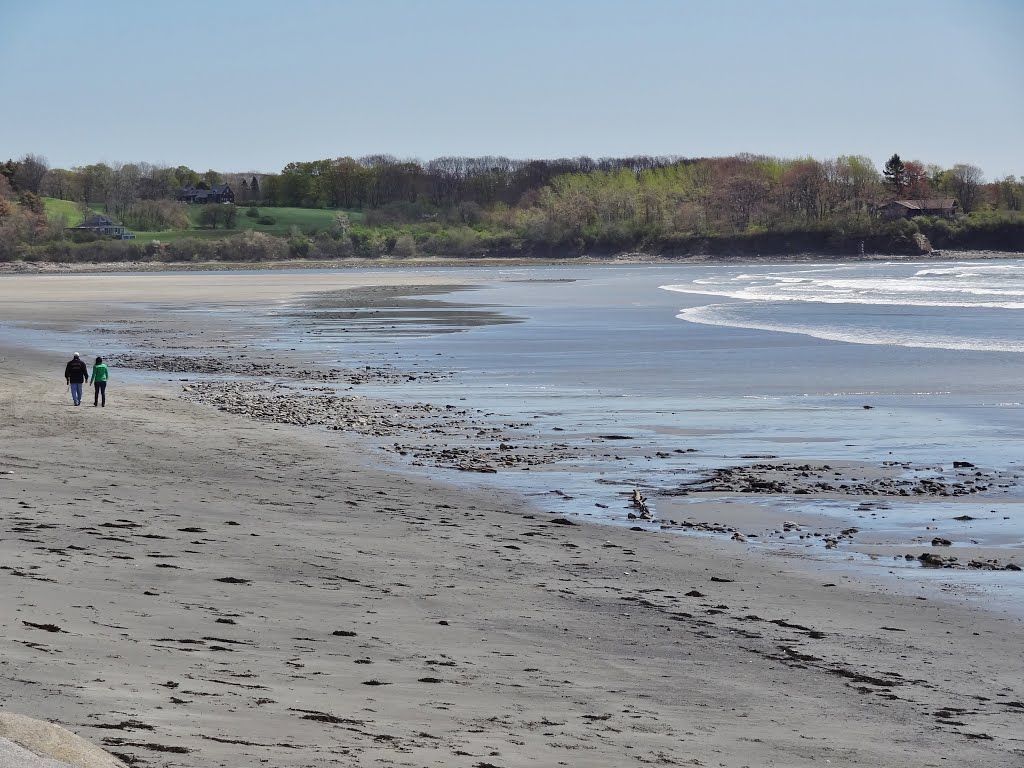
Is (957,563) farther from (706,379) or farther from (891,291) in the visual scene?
(891,291)

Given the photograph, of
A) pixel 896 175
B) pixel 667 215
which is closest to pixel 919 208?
pixel 896 175

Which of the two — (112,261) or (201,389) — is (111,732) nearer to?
(201,389)

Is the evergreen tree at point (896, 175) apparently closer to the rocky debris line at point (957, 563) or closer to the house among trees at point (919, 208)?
the house among trees at point (919, 208)

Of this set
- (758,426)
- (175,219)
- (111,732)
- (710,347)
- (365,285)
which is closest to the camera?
(111,732)

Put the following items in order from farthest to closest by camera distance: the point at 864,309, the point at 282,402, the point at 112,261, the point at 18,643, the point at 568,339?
the point at 112,261 → the point at 864,309 → the point at 568,339 → the point at 282,402 → the point at 18,643

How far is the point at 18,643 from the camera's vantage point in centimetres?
650

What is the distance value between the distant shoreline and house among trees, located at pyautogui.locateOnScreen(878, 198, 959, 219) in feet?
53.8

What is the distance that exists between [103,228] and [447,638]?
595 ft

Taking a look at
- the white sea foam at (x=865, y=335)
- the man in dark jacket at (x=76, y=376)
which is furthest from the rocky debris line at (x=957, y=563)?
the white sea foam at (x=865, y=335)

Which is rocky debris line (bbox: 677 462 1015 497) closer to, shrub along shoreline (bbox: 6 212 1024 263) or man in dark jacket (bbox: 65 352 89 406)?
man in dark jacket (bbox: 65 352 89 406)

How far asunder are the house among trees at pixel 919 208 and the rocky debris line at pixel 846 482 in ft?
527

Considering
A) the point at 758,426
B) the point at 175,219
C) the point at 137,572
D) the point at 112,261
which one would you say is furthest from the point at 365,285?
the point at 175,219

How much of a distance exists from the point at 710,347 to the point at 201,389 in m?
14.6

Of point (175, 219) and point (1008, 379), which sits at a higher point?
A: point (175, 219)
